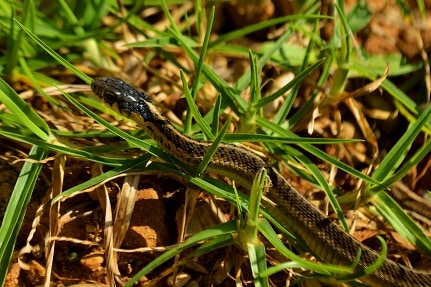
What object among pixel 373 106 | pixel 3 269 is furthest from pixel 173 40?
pixel 3 269

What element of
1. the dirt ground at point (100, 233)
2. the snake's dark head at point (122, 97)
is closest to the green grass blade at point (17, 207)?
the dirt ground at point (100, 233)

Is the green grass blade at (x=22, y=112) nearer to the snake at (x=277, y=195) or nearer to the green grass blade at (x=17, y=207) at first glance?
the green grass blade at (x=17, y=207)

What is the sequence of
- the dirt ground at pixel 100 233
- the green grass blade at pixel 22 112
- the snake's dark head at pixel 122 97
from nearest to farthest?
the green grass blade at pixel 22 112
the dirt ground at pixel 100 233
the snake's dark head at pixel 122 97

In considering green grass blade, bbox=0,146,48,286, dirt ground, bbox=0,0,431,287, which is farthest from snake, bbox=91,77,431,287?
green grass blade, bbox=0,146,48,286

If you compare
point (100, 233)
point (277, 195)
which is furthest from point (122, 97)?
point (277, 195)

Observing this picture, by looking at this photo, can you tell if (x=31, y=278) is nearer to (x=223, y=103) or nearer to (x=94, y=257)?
(x=94, y=257)

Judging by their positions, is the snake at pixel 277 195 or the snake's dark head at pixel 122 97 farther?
the snake's dark head at pixel 122 97

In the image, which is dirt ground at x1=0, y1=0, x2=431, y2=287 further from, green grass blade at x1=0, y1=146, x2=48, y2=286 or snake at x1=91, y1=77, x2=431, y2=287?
snake at x1=91, y1=77, x2=431, y2=287
